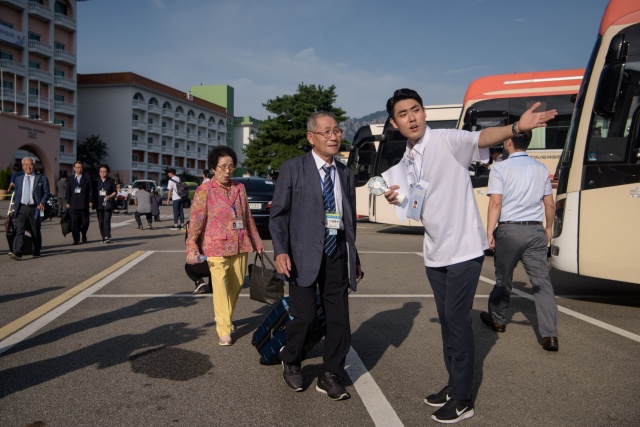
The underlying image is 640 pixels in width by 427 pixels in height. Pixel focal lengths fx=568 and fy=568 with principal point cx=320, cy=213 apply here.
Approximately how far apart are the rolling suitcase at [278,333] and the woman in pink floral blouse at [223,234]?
0.70 meters

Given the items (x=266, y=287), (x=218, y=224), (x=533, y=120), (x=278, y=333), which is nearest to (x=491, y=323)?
(x=266, y=287)

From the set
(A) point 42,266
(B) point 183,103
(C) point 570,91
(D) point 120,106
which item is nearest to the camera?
(A) point 42,266

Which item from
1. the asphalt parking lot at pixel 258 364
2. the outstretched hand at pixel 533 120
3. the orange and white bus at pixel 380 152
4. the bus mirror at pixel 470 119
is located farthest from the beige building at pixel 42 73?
the outstretched hand at pixel 533 120

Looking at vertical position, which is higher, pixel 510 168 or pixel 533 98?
pixel 533 98

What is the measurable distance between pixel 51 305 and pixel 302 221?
4202 mm

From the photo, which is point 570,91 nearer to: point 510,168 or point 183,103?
point 510,168

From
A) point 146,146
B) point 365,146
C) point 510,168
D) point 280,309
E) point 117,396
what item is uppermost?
point 146,146

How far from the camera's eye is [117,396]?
3.72 meters

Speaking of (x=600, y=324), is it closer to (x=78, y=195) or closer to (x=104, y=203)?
(x=78, y=195)

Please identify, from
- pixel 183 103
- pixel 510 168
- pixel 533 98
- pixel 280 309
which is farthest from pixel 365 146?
pixel 183 103

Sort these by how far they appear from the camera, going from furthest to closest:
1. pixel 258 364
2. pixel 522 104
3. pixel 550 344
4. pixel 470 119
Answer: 1. pixel 522 104
2. pixel 470 119
3. pixel 550 344
4. pixel 258 364

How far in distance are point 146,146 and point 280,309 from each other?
75.4 m

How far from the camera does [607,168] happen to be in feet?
21.1

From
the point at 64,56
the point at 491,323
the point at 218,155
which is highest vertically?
the point at 64,56
